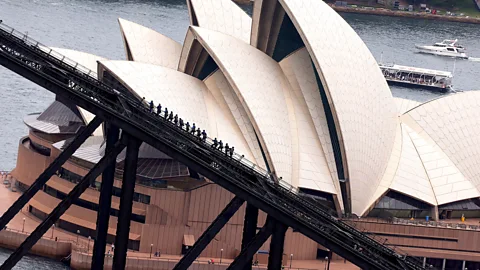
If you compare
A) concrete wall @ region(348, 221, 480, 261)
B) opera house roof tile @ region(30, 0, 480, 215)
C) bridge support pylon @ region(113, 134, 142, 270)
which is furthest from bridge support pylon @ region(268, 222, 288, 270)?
concrete wall @ region(348, 221, 480, 261)

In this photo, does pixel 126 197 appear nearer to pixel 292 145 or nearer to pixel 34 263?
pixel 34 263

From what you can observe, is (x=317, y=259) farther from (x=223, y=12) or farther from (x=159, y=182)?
(x=223, y=12)

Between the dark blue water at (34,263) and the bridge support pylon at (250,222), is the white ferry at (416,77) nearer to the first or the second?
the dark blue water at (34,263)

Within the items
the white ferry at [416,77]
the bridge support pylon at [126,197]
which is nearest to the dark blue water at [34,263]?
the bridge support pylon at [126,197]

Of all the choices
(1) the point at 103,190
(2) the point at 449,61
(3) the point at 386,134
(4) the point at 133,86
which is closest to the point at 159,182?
(4) the point at 133,86

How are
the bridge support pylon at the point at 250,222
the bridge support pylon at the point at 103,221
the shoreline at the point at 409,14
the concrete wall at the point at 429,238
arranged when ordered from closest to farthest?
the bridge support pylon at the point at 250,222, the bridge support pylon at the point at 103,221, the concrete wall at the point at 429,238, the shoreline at the point at 409,14

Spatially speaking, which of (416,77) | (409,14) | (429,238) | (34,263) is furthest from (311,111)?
(409,14)
